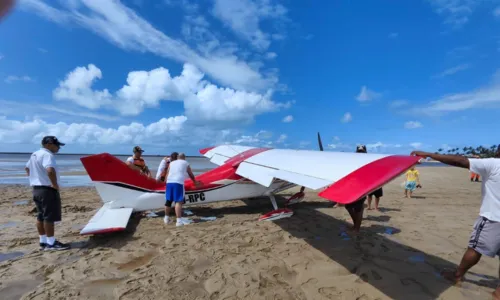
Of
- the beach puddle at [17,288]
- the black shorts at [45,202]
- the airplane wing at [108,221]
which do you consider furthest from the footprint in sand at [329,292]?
the black shorts at [45,202]

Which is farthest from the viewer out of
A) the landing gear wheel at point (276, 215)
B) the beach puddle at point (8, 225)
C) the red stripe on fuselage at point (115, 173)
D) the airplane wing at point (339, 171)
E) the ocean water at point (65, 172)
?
the ocean water at point (65, 172)

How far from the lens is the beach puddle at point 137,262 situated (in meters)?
4.00

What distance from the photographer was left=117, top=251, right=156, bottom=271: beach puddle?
4.00m

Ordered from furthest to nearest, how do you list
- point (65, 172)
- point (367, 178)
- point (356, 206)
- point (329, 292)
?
point (65, 172)
point (356, 206)
point (329, 292)
point (367, 178)

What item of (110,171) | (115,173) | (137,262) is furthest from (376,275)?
(110,171)

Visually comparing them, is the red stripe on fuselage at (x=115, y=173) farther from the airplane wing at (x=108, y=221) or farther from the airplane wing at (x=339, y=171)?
the airplane wing at (x=339, y=171)

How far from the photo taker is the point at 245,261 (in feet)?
14.0

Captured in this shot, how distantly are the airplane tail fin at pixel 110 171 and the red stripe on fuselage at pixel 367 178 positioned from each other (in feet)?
15.9

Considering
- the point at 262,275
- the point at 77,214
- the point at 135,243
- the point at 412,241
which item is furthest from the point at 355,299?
the point at 77,214

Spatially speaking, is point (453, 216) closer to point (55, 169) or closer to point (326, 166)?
point (326, 166)

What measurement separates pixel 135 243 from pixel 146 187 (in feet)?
6.32

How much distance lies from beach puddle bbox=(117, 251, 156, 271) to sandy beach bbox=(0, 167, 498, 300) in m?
0.02

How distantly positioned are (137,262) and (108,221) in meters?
1.72

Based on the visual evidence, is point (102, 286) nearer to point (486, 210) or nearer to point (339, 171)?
point (339, 171)
